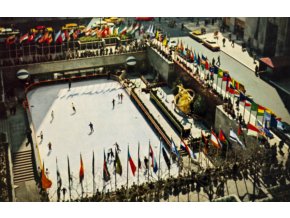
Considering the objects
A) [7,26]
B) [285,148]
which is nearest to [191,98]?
[285,148]

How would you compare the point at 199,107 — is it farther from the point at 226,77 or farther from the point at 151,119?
the point at 226,77

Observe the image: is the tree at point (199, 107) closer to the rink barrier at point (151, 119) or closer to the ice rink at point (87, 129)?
the rink barrier at point (151, 119)

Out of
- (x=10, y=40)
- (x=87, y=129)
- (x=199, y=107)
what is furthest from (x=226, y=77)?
(x=10, y=40)

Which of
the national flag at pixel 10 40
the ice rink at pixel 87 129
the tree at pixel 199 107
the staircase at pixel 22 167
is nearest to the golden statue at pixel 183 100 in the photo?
the tree at pixel 199 107

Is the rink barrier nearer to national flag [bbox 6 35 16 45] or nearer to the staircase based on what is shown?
the staircase

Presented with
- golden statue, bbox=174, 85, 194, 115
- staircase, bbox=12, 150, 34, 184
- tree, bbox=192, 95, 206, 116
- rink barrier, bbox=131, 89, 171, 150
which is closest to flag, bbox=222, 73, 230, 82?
tree, bbox=192, 95, 206, 116

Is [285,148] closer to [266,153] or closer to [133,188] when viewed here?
[266,153]
